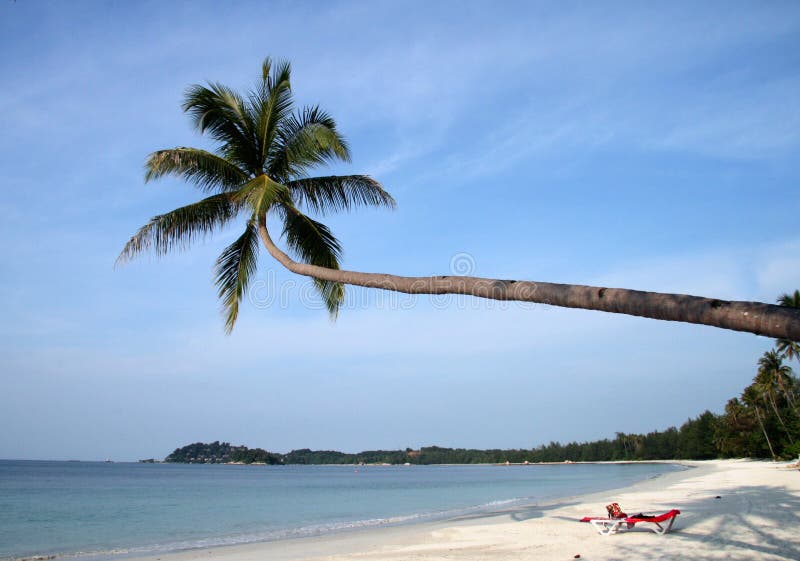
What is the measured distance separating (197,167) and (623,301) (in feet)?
24.0

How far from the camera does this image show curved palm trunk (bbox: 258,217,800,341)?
2875 millimetres

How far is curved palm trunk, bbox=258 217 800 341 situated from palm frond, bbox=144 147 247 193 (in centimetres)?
414

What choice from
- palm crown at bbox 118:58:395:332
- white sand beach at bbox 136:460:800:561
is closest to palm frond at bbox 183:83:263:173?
palm crown at bbox 118:58:395:332

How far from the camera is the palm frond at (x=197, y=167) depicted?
8703 millimetres

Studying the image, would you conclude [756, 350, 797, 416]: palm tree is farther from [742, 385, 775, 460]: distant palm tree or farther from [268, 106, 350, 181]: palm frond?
[268, 106, 350, 181]: palm frond

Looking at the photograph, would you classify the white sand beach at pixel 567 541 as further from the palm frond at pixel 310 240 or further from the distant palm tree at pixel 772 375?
the distant palm tree at pixel 772 375

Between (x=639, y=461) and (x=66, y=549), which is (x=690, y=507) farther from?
(x=639, y=461)

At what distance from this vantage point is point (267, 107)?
9.02m

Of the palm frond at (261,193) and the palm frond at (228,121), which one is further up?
the palm frond at (228,121)

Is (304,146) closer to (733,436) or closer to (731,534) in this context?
(731,534)

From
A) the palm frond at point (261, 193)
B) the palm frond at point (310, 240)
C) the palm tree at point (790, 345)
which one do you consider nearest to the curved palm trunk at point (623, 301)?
the palm frond at point (261, 193)

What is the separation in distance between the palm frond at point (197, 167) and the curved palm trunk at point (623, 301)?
4.14m

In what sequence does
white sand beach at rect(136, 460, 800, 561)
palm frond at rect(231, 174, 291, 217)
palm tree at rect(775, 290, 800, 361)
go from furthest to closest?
1. palm tree at rect(775, 290, 800, 361)
2. white sand beach at rect(136, 460, 800, 561)
3. palm frond at rect(231, 174, 291, 217)

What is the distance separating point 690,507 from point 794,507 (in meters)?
2.53
